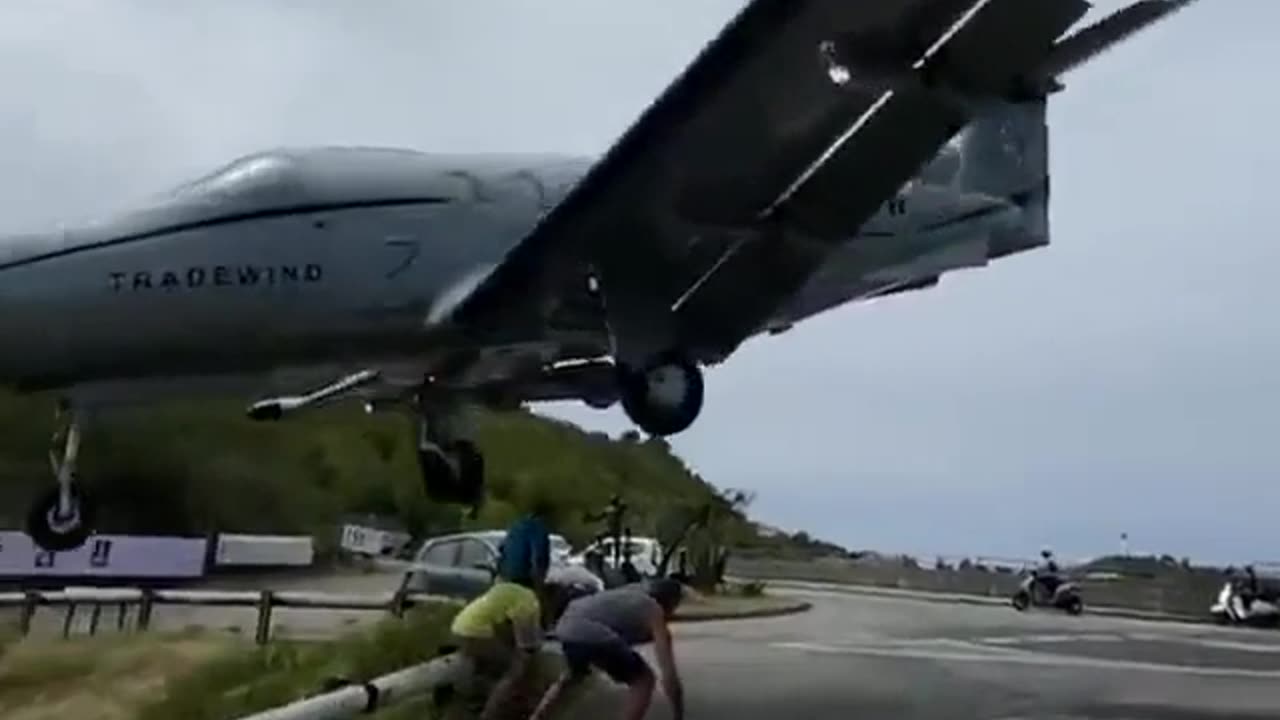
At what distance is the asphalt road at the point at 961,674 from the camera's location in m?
12.2

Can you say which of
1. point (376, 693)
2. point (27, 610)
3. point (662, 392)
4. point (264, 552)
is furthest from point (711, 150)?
point (264, 552)

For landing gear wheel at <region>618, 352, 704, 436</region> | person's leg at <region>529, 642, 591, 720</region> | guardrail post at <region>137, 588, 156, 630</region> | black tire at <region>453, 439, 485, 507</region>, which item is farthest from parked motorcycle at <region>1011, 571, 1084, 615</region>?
person's leg at <region>529, 642, 591, 720</region>

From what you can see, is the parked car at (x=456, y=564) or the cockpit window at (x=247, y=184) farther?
the parked car at (x=456, y=564)

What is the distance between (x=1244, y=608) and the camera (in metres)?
33.6

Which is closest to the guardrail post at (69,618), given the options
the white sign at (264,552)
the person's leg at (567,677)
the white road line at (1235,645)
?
the person's leg at (567,677)

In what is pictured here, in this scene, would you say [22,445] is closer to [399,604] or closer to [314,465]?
[314,465]

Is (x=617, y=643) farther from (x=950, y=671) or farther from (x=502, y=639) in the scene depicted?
(x=950, y=671)

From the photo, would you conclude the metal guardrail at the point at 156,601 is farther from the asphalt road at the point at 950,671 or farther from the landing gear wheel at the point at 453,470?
the landing gear wheel at the point at 453,470

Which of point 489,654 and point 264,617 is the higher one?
point 264,617

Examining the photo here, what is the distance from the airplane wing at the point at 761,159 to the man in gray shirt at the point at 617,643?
3.71m

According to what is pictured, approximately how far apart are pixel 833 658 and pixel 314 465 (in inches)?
1374

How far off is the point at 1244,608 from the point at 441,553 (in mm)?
15881

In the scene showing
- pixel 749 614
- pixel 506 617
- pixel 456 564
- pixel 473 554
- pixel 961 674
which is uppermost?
pixel 473 554

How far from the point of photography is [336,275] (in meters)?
15.6
